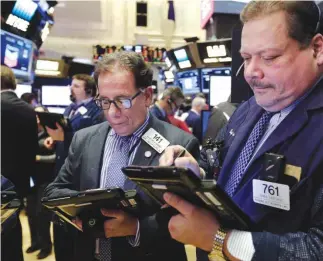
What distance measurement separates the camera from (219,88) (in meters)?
5.66

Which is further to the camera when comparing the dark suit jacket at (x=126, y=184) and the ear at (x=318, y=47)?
the dark suit jacket at (x=126, y=184)

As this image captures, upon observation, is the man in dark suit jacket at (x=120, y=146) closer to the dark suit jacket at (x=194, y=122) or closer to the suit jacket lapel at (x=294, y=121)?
the suit jacket lapel at (x=294, y=121)

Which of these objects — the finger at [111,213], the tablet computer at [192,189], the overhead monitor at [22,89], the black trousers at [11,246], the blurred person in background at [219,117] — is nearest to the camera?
the tablet computer at [192,189]

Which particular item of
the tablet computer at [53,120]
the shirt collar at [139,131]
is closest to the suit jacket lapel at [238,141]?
the shirt collar at [139,131]

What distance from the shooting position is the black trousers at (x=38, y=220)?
416cm

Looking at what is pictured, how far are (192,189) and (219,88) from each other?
486 cm

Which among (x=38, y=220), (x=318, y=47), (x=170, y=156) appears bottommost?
(x=38, y=220)

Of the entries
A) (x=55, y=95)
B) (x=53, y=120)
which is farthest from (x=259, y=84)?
(x=55, y=95)

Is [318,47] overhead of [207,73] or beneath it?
beneath

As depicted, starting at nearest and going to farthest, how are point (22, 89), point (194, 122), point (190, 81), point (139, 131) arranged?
point (139, 131) → point (194, 122) → point (22, 89) → point (190, 81)

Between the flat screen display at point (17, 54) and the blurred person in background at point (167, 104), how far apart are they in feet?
9.57

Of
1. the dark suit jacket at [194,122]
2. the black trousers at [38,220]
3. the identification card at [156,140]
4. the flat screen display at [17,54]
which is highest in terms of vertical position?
the flat screen display at [17,54]

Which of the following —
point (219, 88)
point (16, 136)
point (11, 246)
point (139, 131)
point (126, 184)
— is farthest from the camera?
point (219, 88)

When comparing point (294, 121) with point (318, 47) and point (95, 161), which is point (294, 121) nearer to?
point (318, 47)
